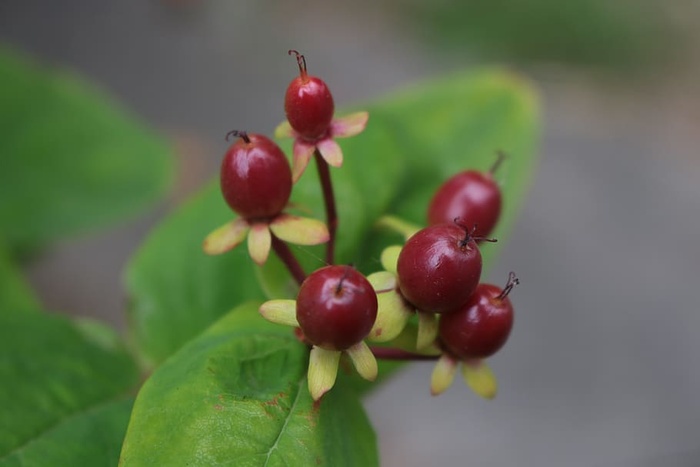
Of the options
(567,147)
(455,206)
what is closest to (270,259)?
(455,206)

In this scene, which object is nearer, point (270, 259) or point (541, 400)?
point (270, 259)

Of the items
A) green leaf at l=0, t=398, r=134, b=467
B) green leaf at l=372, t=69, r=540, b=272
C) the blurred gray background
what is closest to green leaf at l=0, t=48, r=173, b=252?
the blurred gray background

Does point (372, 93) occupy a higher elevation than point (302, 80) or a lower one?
lower

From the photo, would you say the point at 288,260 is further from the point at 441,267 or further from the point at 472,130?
the point at 472,130

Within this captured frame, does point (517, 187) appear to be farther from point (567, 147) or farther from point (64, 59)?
point (64, 59)

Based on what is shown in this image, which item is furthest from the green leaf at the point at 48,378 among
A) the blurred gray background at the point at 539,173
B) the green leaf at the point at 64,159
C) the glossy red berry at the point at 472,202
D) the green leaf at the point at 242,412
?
the blurred gray background at the point at 539,173

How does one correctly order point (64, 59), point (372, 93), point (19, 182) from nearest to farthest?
point (19, 182) → point (64, 59) → point (372, 93)
